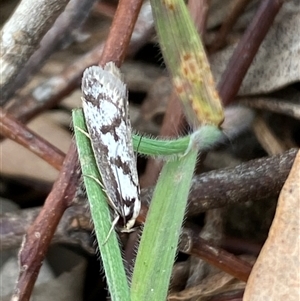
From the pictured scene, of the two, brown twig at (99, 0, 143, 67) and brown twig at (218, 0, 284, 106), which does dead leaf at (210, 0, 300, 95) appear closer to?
brown twig at (218, 0, 284, 106)

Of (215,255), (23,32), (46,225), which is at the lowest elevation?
(215,255)

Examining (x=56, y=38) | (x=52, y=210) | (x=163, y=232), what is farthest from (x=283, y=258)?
(x=56, y=38)

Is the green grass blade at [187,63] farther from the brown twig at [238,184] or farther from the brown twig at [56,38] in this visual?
the brown twig at [56,38]

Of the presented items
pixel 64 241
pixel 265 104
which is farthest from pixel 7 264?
pixel 265 104

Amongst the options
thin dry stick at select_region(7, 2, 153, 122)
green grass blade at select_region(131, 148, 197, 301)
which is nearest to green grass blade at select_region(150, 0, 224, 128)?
green grass blade at select_region(131, 148, 197, 301)

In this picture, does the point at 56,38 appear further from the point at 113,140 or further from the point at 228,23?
the point at 113,140

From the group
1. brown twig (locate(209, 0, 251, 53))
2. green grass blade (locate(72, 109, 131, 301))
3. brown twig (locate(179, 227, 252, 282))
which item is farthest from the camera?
brown twig (locate(209, 0, 251, 53))

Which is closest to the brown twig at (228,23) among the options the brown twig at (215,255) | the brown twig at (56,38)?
the brown twig at (56,38)
